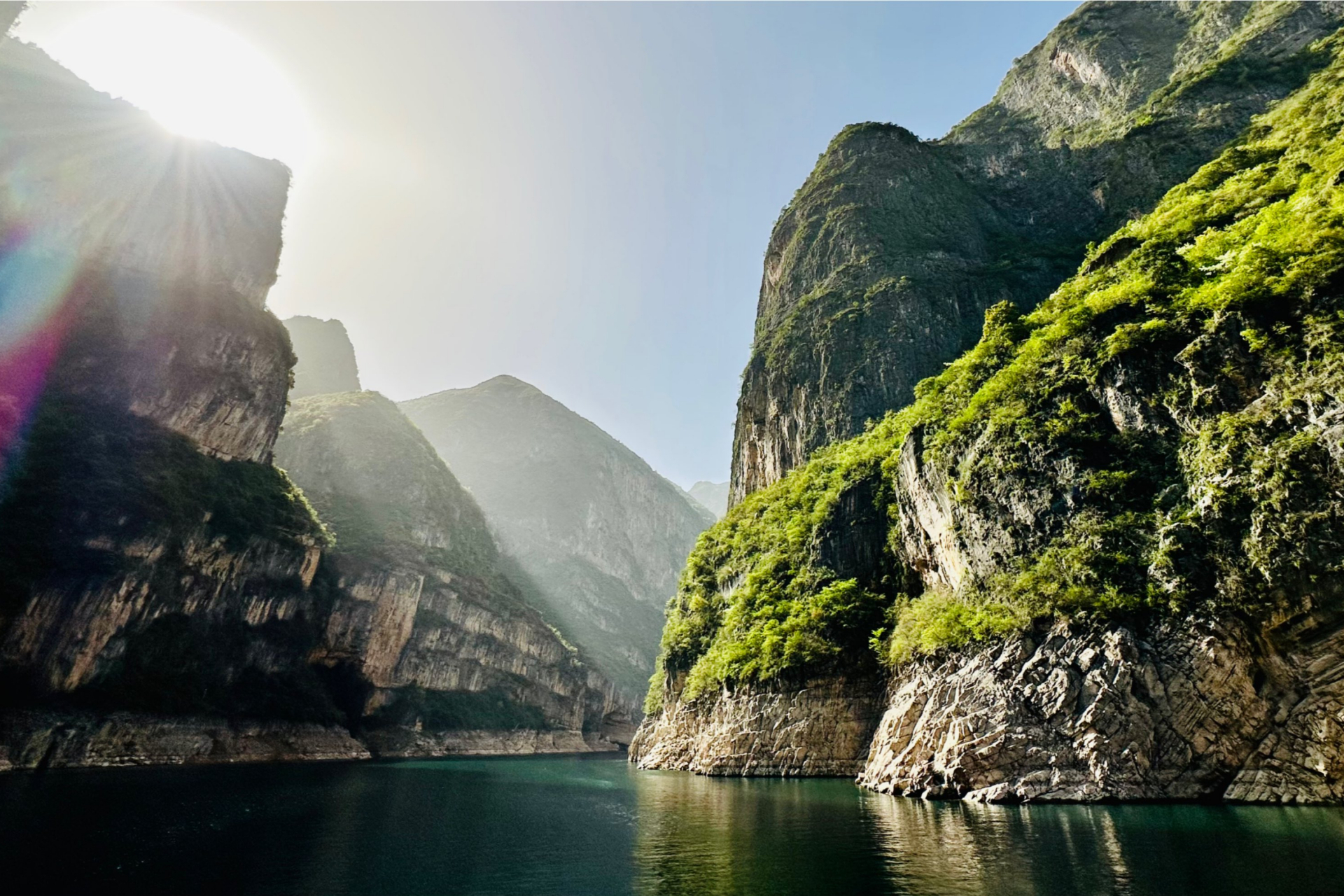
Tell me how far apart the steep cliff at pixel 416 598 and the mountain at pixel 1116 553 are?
185ft

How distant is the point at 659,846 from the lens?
60.8ft

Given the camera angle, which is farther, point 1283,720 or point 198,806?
point 198,806

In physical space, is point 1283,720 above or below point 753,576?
below

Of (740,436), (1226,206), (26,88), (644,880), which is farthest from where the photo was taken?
(740,436)

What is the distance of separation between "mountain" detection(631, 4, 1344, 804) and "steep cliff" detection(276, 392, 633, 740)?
185 ft

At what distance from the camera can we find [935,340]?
69312 millimetres

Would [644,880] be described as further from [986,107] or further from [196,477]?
[986,107]

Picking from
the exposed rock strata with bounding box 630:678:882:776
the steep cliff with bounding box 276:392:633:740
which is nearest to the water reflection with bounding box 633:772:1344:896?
the exposed rock strata with bounding box 630:678:882:776

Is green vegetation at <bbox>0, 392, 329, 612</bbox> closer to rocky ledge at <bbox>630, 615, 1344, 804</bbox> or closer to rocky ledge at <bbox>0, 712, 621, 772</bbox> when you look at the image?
rocky ledge at <bbox>0, 712, 621, 772</bbox>

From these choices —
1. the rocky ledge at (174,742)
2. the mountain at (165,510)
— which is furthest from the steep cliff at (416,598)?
the rocky ledge at (174,742)

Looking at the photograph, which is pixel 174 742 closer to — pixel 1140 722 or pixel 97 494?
pixel 97 494

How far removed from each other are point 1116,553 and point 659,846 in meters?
20.4

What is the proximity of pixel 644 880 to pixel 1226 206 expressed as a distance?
4350cm

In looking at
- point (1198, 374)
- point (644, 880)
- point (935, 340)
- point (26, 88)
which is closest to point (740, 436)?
point (935, 340)
